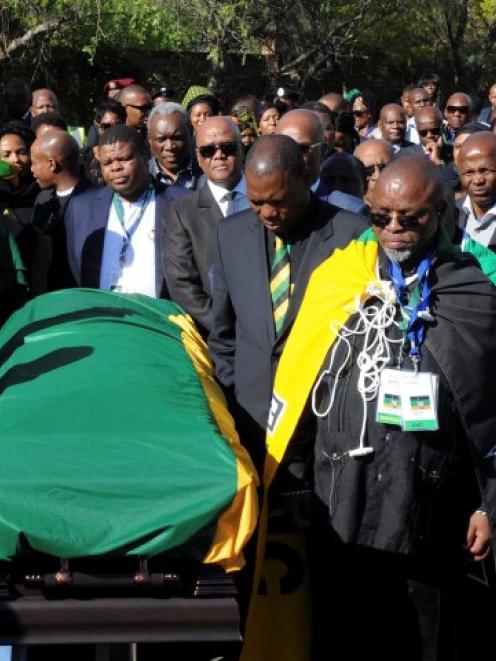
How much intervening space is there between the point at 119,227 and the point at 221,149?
0.63m

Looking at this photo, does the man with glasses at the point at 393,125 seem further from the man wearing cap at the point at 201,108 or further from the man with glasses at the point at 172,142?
the man with glasses at the point at 172,142

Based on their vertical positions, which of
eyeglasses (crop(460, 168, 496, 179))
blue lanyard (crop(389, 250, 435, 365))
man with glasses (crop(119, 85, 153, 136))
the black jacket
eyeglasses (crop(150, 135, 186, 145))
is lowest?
the black jacket

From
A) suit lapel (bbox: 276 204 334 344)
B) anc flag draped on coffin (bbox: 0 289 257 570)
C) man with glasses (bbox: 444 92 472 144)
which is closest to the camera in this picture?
anc flag draped on coffin (bbox: 0 289 257 570)

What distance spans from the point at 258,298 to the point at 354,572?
1128mm

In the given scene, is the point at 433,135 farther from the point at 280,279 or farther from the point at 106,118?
the point at 280,279

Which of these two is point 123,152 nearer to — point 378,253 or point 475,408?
point 378,253

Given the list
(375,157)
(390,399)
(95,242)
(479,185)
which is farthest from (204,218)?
(390,399)

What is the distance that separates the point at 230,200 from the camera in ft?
20.0

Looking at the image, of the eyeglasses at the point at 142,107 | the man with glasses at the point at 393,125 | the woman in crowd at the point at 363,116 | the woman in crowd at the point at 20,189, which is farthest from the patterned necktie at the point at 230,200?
the woman in crowd at the point at 363,116

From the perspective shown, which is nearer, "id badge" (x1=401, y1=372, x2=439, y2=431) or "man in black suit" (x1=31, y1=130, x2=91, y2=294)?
"id badge" (x1=401, y1=372, x2=439, y2=431)

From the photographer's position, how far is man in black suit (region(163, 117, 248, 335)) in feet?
19.0

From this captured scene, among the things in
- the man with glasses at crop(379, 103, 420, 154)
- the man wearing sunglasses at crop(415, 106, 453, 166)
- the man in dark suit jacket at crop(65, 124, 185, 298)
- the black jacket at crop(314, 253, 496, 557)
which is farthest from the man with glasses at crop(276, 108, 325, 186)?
the man with glasses at crop(379, 103, 420, 154)

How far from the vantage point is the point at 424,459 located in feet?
13.0

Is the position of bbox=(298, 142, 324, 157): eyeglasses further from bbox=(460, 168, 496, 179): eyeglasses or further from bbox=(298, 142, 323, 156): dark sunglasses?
bbox=(460, 168, 496, 179): eyeglasses
